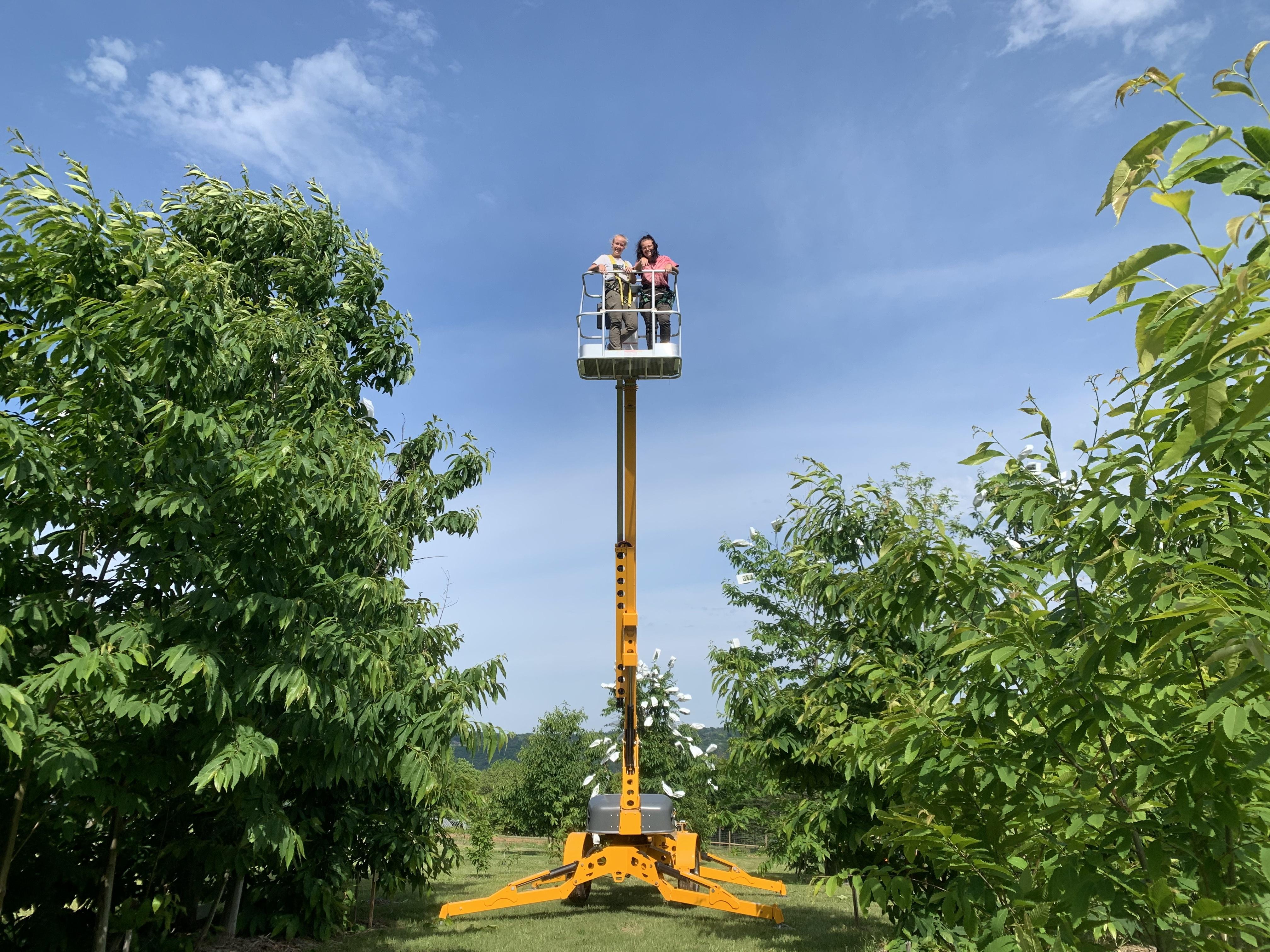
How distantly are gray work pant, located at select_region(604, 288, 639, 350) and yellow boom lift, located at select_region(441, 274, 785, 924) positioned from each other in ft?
0.11

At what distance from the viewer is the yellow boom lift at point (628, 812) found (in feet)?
40.5

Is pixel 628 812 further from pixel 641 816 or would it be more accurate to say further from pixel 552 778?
pixel 552 778

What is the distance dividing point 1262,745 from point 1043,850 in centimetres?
100

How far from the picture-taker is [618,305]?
12250 millimetres

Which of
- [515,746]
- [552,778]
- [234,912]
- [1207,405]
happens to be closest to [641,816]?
[234,912]

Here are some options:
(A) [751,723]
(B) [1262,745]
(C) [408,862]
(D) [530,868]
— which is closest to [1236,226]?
(B) [1262,745]

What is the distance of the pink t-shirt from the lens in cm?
1223

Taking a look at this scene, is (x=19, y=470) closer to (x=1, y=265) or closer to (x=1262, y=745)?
(x=1, y=265)

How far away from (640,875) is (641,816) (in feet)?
3.11

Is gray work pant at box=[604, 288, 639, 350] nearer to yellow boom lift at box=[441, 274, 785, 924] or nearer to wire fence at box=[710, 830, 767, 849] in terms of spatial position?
yellow boom lift at box=[441, 274, 785, 924]

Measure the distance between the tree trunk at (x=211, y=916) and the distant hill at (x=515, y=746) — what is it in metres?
3.06

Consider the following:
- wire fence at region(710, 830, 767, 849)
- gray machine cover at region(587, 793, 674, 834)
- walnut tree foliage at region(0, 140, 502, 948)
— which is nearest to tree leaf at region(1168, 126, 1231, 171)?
walnut tree foliage at region(0, 140, 502, 948)

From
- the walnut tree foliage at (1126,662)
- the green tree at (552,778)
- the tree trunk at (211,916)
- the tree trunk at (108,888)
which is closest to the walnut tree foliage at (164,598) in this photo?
the tree trunk at (108,888)

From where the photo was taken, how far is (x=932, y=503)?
8430mm
